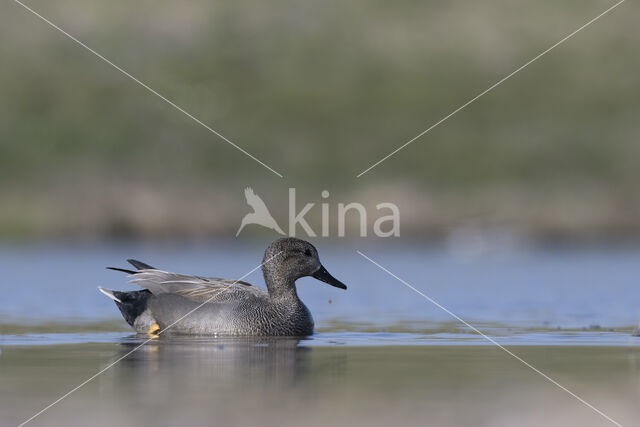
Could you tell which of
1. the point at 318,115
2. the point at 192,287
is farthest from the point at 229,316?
the point at 318,115

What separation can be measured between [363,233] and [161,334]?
877 inches

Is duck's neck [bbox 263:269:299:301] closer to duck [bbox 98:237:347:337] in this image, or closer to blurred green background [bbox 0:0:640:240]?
duck [bbox 98:237:347:337]

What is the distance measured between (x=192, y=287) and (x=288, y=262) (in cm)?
98

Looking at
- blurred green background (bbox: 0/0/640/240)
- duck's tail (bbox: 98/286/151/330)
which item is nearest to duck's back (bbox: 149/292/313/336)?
duck's tail (bbox: 98/286/151/330)

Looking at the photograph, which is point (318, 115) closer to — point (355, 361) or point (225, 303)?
point (225, 303)

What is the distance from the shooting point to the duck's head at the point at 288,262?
42.3ft

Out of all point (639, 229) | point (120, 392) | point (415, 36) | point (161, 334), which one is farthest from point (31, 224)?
point (415, 36)

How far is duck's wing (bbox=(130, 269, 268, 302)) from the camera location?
12.5 m

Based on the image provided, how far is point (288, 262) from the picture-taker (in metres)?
13.0

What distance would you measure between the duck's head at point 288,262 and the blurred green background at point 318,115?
22.9 metres

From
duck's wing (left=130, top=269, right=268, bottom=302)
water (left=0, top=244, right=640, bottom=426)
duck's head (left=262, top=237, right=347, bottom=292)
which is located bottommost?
water (left=0, top=244, right=640, bottom=426)

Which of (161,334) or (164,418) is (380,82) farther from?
(164,418)

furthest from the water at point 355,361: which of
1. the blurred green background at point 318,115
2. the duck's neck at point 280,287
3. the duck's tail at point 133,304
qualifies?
the blurred green background at point 318,115

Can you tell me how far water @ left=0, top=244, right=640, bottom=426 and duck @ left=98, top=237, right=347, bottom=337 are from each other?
27cm
